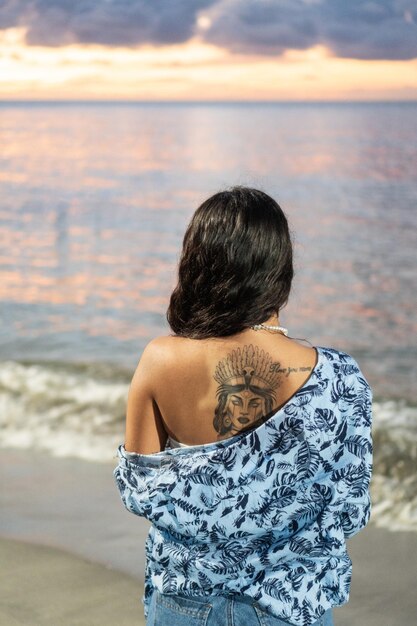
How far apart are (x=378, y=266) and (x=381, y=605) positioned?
12216 millimetres

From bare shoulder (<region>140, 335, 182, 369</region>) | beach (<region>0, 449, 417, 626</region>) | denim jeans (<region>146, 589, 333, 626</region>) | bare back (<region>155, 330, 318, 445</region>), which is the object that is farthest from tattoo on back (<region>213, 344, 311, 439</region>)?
beach (<region>0, 449, 417, 626</region>)

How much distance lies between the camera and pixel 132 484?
195 cm

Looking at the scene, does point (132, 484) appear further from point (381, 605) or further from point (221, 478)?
point (381, 605)

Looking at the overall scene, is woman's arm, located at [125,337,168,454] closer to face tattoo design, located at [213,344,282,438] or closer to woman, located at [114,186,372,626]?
woman, located at [114,186,372,626]

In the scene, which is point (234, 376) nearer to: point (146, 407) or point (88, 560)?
point (146, 407)

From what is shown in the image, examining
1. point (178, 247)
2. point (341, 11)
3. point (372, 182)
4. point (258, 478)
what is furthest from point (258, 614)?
point (341, 11)

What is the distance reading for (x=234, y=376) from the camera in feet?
6.06

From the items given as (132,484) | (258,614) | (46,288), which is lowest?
(46,288)

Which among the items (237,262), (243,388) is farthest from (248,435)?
(237,262)

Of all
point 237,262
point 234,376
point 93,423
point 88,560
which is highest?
point 237,262

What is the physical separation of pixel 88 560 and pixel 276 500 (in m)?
2.55

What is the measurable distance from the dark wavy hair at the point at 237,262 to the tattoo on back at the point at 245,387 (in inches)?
2.6

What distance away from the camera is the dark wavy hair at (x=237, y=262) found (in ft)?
5.99

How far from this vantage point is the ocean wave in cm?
548
